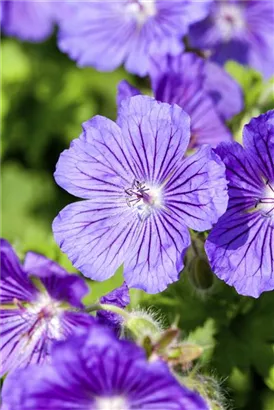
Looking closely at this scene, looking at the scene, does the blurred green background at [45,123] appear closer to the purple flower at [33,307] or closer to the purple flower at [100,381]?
the purple flower at [33,307]

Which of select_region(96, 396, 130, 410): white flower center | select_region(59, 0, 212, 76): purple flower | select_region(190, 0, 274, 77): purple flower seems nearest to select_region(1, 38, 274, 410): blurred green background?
select_region(190, 0, 274, 77): purple flower

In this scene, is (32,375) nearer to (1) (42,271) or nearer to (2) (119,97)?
(1) (42,271)

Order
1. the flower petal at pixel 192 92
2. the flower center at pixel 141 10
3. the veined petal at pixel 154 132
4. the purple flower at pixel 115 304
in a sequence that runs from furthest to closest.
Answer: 1. the flower center at pixel 141 10
2. the flower petal at pixel 192 92
3. the veined petal at pixel 154 132
4. the purple flower at pixel 115 304

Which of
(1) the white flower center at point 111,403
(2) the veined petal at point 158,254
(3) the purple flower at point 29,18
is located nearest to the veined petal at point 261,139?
(2) the veined petal at point 158,254

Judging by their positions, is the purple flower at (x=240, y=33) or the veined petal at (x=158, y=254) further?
the purple flower at (x=240, y=33)

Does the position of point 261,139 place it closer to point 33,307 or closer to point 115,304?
point 115,304

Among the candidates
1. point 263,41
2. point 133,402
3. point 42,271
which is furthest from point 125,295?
point 263,41

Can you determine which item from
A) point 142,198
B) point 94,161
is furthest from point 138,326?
point 94,161
